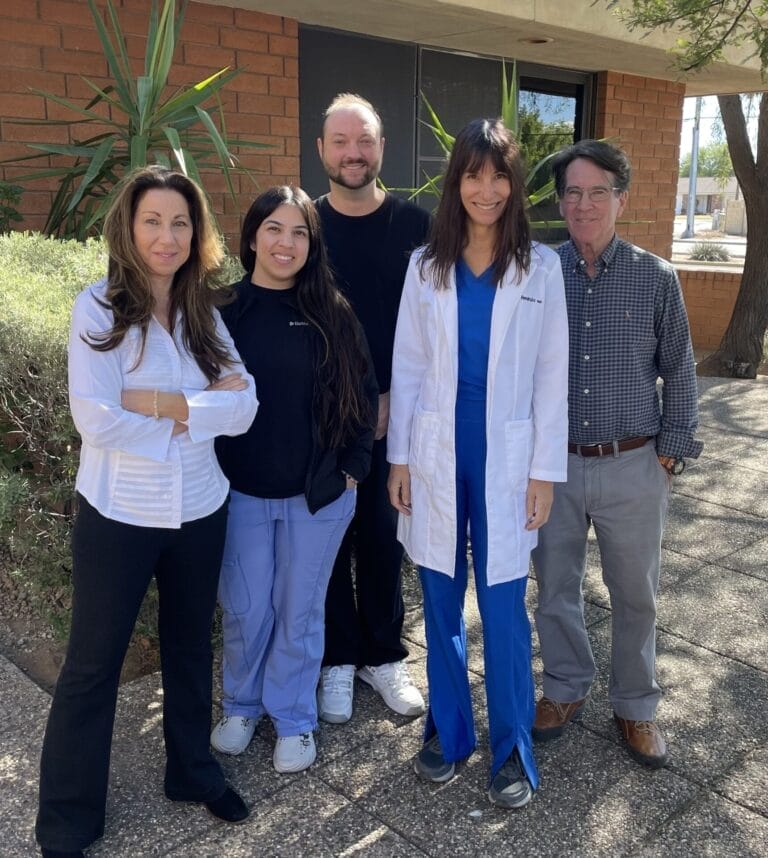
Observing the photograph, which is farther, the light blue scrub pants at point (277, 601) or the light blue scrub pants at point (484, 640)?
the light blue scrub pants at point (277, 601)

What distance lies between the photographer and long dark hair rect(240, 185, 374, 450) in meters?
2.63

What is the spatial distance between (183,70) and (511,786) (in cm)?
494

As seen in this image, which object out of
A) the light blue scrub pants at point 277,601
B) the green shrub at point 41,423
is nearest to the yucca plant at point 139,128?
the green shrub at point 41,423

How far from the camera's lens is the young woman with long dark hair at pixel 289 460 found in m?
2.62

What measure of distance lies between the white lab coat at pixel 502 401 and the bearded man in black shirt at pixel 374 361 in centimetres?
47

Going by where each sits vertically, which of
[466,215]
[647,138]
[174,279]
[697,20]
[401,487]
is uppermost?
[697,20]

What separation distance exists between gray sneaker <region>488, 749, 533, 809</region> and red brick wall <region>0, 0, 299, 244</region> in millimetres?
3140

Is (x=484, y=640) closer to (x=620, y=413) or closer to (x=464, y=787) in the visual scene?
(x=464, y=787)

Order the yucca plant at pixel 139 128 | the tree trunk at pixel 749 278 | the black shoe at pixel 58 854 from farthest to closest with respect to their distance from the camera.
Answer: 1. the tree trunk at pixel 749 278
2. the yucca plant at pixel 139 128
3. the black shoe at pixel 58 854

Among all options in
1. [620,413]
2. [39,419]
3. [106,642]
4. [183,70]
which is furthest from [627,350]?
[183,70]

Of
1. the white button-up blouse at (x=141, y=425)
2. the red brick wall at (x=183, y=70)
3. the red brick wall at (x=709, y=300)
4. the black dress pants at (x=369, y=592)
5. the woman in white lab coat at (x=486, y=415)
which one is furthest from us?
the red brick wall at (x=709, y=300)

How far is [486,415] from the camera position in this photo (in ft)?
8.21

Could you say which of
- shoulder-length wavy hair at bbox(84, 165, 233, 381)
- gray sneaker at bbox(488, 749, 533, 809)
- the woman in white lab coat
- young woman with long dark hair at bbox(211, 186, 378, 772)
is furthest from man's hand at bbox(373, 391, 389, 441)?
gray sneaker at bbox(488, 749, 533, 809)

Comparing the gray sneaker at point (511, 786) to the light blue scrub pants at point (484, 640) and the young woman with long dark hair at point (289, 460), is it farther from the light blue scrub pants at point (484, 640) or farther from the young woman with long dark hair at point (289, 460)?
the young woman with long dark hair at point (289, 460)
